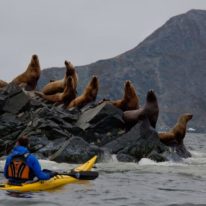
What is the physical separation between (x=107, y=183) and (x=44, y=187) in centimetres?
216

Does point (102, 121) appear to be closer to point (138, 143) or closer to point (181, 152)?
point (138, 143)

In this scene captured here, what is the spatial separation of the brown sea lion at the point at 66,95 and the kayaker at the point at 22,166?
13.4 metres

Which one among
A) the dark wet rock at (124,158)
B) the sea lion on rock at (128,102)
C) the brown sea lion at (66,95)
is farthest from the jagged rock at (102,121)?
the brown sea lion at (66,95)

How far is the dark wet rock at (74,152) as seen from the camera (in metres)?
20.5

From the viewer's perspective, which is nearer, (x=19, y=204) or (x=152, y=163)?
(x=19, y=204)

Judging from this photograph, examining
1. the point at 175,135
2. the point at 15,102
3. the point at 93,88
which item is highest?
the point at 93,88

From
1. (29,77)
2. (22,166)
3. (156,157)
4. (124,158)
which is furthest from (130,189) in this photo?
(29,77)

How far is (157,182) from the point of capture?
16000 millimetres

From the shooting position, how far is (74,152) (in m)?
20.6

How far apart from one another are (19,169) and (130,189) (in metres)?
2.96

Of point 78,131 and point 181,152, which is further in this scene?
point 181,152

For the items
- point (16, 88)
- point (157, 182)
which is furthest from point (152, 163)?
point (16, 88)

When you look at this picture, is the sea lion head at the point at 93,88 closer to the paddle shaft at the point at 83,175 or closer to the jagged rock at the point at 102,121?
the jagged rock at the point at 102,121

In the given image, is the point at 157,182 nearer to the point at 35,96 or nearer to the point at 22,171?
the point at 22,171
